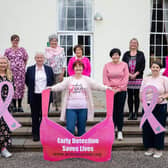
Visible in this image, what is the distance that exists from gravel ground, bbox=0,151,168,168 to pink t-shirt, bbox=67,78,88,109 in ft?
3.07

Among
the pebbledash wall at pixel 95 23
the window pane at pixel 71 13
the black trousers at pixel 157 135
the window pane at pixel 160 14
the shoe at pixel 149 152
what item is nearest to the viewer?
the black trousers at pixel 157 135

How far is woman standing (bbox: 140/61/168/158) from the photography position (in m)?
5.08

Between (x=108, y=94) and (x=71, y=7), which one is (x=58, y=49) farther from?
(x=71, y=7)

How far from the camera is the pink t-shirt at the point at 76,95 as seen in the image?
16.5ft

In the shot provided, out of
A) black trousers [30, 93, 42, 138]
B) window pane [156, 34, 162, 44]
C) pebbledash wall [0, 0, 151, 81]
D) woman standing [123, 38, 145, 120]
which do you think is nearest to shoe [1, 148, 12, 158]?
black trousers [30, 93, 42, 138]

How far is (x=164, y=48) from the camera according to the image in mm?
11609

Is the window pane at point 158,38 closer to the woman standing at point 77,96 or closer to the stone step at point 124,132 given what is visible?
the stone step at point 124,132

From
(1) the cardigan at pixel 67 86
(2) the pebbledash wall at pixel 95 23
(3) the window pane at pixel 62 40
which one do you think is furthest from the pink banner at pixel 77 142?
(3) the window pane at pixel 62 40

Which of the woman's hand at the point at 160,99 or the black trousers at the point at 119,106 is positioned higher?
the woman's hand at the point at 160,99

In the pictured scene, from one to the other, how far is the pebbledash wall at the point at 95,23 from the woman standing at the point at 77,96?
607 cm

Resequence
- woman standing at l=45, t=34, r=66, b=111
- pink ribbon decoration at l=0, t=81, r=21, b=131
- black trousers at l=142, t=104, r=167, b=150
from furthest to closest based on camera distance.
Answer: woman standing at l=45, t=34, r=66, b=111
black trousers at l=142, t=104, r=167, b=150
pink ribbon decoration at l=0, t=81, r=21, b=131

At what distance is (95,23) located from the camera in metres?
11.0

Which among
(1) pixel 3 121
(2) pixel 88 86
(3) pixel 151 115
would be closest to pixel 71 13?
(2) pixel 88 86

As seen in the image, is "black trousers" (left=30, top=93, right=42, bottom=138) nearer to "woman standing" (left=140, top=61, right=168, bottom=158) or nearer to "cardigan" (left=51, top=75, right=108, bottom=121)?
"cardigan" (left=51, top=75, right=108, bottom=121)
